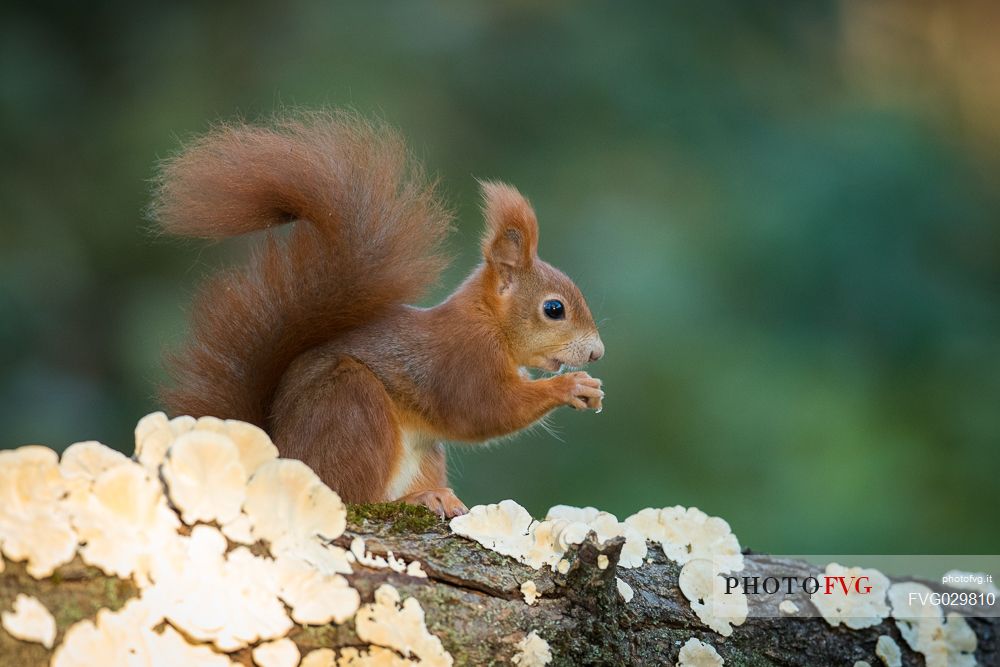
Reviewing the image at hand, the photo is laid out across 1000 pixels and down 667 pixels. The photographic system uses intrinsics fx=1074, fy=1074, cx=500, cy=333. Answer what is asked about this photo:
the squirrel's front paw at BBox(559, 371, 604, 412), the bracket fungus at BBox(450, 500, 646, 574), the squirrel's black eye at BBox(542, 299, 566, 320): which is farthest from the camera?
the squirrel's black eye at BBox(542, 299, 566, 320)

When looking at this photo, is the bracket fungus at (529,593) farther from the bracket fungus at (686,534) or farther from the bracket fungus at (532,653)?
the bracket fungus at (686,534)

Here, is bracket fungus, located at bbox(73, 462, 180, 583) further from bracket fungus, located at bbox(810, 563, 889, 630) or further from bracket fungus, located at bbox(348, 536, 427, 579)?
bracket fungus, located at bbox(810, 563, 889, 630)

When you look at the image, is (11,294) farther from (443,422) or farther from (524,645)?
(524,645)

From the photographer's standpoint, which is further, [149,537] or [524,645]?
[524,645]

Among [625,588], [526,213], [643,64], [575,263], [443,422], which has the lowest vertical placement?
[625,588]

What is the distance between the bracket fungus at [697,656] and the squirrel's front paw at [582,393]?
0.59m

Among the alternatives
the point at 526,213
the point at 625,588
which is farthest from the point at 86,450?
the point at 526,213

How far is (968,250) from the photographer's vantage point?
3791mm

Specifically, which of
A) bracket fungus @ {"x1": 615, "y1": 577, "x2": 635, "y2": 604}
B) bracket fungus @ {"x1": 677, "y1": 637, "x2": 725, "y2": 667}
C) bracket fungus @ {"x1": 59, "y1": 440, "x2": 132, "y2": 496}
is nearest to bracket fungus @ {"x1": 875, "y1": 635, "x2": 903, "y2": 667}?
bracket fungus @ {"x1": 677, "y1": 637, "x2": 725, "y2": 667}

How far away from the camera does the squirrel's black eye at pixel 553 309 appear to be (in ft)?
6.63

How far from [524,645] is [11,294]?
108 inches

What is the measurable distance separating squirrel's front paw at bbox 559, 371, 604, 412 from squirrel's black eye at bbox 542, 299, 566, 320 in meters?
0.16

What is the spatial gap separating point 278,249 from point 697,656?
94 centimetres

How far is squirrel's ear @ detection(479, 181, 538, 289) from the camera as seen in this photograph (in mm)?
2043
